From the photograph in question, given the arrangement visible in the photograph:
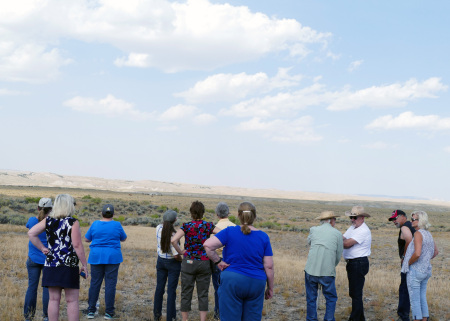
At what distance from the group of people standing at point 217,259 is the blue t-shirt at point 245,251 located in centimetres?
1

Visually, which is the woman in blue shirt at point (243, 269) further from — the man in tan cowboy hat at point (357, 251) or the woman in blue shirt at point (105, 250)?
the woman in blue shirt at point (105, 250)

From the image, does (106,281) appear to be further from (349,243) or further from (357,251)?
(357,251)

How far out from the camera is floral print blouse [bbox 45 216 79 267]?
5.64m

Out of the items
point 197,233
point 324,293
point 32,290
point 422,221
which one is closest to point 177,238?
point 197,233

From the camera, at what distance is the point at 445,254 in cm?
2231

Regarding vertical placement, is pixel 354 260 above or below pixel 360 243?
below

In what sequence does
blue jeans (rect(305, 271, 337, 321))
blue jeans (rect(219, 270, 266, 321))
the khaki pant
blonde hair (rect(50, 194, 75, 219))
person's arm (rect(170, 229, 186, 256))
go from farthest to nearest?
1. blue jeans (rect(305, 271, 337, 321))
2. the khaki pant
3. person's arm (rect(170, 229, 186, 256))
4. blonde hair (rect(50, 194, 75, 219))
5. blue jeans (rect(219, 270, 266, 321))

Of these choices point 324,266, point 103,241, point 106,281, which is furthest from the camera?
point 106,281

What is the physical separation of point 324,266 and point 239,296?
226 cm

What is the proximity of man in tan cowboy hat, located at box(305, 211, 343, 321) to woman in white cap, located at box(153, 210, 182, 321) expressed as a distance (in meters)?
2.14

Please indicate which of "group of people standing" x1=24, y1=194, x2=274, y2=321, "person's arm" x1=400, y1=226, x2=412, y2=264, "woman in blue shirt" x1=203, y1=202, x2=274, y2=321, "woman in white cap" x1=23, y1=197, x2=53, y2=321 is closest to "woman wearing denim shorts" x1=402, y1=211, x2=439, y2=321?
"person's arm" x1=400, y1=226, x2=412, y2=264

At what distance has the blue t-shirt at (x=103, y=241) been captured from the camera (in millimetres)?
7492

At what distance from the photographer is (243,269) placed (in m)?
5.14

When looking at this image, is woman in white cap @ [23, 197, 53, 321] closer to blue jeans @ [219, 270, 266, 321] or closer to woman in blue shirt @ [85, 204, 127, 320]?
woman in blue shirt @ [85, 204, 127, 320]
